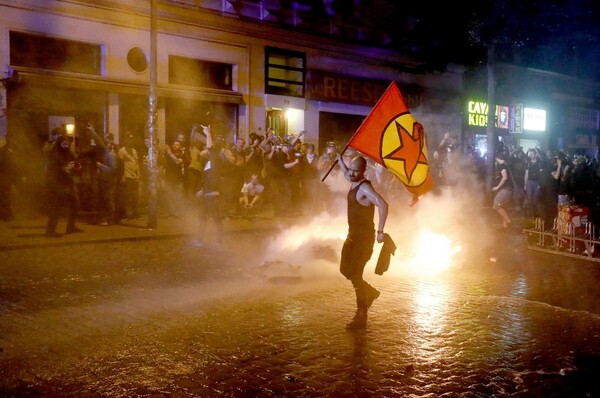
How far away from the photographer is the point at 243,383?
513cm

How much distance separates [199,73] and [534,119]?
21.0 meters

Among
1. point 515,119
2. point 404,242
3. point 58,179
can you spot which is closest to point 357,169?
point 404,242

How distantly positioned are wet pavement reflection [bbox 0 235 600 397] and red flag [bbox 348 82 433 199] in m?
1.63

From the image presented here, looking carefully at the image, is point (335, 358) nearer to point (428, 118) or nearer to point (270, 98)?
point (270, 98)

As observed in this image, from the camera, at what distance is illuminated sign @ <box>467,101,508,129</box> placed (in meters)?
30.5

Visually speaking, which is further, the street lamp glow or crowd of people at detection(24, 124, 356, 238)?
the street lamp glow

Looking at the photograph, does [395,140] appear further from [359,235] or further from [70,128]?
[70,128]

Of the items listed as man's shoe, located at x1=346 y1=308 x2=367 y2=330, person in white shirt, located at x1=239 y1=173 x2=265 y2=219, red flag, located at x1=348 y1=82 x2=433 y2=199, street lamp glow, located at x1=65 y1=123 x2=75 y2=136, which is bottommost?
man's shoe, located at x1=346 y1=308 x2=367 y2=330

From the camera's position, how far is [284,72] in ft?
74.3

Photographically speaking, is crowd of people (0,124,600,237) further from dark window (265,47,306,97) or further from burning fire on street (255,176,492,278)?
dark window (265,47,306,97)

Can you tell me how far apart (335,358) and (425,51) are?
76.8 feet

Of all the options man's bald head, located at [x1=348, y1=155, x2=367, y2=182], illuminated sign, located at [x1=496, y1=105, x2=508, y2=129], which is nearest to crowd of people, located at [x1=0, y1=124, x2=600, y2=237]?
man's bald head, located at [x1=348, y1=155, x2=367, y2=182]

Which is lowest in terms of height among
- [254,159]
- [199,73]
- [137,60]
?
[254,159]

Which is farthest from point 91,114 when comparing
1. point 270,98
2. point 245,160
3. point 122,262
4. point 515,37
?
point 515,37
